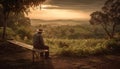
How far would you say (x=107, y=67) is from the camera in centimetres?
1398

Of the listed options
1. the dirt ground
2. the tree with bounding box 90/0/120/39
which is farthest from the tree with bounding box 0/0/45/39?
the tree with bounding box 90/0/120/39

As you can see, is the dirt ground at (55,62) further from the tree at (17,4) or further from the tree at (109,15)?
the tree at (109,15)

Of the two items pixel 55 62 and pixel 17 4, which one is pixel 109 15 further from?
pixel 55 62

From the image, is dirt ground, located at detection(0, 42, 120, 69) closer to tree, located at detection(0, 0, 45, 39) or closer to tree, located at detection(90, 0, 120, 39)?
tree, located at detection(0, 0, 45, 39)

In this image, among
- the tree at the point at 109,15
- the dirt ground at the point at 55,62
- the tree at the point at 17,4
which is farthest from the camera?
the tree at the point at 109,15

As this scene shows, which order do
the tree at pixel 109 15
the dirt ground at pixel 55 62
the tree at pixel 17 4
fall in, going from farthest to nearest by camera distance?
1. the tree at pixel 109 15
2. the tree at pixel 17 4
3. the dirt ground at pixel 55 62

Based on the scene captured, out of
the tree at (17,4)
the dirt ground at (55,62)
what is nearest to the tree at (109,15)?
the tree at (17,4)

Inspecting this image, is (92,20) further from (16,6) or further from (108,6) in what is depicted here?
(16,6)

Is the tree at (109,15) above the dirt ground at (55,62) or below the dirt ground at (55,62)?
above

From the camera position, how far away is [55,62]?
14.6 m

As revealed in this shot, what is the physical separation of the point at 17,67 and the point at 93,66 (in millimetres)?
3641

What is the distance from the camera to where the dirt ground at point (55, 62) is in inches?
545

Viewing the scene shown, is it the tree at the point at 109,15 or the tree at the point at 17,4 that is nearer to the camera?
the tree at the point at 17,4

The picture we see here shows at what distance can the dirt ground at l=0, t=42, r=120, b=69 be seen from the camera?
45.4ft
